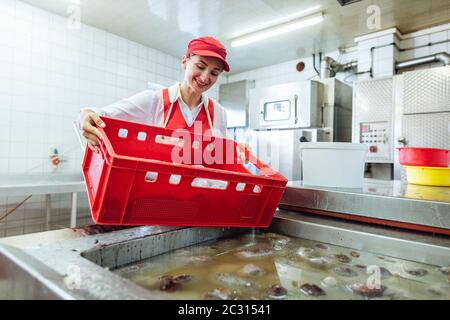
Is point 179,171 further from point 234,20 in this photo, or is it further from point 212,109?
point 234,20

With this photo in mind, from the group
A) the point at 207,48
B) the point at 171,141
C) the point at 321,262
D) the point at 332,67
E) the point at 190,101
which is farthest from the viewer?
the point at 332,67

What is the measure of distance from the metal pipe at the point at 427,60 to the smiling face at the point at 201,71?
3.45 meters

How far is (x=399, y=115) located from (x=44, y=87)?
4.35m

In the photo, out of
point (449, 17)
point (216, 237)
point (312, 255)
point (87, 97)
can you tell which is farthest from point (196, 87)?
point (449, 17)

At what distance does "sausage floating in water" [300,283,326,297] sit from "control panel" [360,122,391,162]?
3.33m

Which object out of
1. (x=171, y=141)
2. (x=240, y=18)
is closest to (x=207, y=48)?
(x=171, y=141)

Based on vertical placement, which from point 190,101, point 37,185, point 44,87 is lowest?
point 37,185

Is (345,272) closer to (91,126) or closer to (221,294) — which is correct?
(221,294)

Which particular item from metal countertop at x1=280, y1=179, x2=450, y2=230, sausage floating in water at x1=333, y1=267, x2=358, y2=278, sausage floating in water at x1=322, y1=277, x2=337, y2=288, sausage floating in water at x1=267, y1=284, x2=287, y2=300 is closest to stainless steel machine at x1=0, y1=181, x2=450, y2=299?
metal countertop at x1=280, y1=179, x2=450, y2=230

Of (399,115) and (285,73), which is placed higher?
(285,73)

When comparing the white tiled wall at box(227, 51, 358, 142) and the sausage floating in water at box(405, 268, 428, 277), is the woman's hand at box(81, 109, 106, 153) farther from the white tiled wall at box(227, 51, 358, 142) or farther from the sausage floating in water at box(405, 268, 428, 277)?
the white tiled wall at box(227, 51, 358, 142)

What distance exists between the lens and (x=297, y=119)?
414 centimetres
